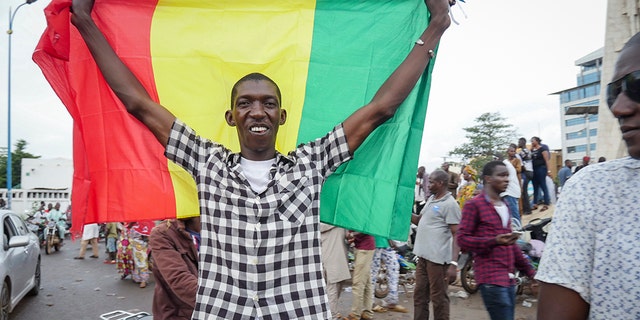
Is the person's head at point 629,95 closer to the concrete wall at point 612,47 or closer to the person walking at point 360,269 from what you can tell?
the person walking at point 360,269

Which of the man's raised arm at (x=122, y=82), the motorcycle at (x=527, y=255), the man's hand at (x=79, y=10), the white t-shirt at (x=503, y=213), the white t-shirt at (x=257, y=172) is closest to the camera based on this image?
the white t-shirt at (x=257, y=172)

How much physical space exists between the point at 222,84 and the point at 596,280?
2.26 meters

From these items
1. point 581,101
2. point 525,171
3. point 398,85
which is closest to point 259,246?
point 398,85

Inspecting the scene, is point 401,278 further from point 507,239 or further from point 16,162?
point 16,162

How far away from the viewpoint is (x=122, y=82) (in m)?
2.47

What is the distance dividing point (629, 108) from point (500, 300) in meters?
3.40

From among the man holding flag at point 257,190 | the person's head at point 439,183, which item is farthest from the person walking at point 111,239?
the man holding flag at point 257,190

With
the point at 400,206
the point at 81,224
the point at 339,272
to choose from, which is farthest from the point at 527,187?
the point at 81,224

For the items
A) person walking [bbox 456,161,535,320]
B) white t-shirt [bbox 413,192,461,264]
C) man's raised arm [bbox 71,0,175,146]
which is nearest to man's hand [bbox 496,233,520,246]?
person walking [bbox 456,161,535,320]

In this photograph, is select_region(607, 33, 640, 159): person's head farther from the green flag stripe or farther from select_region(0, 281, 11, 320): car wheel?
select_region(0, 281, 11, 320): car wheel

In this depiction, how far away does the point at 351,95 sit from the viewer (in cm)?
292

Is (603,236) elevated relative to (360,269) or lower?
elevated

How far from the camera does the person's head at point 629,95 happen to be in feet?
4.58

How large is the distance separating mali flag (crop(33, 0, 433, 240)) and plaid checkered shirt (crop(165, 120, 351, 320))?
580 mm
